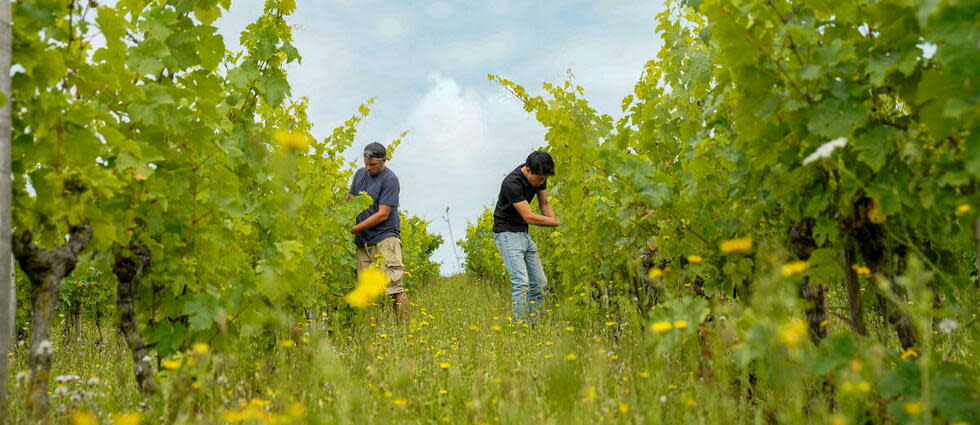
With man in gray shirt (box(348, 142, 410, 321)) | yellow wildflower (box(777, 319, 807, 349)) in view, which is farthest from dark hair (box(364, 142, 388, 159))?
yellow wildflower (box(777, 319, 807, 349))

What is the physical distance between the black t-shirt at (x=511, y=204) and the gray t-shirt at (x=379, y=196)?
1119mm

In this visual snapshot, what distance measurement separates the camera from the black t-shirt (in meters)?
5.95

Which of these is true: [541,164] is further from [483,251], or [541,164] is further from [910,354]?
[483,251]

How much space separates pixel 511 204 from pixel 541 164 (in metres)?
0.53

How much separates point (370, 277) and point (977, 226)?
6.16ft

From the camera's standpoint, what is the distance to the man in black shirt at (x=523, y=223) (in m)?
5.82

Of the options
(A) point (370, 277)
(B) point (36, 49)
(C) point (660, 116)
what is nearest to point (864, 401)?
(A) point (370, 277)

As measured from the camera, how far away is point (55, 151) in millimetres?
2383

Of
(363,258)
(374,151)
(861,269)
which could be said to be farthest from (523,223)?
(861,269)

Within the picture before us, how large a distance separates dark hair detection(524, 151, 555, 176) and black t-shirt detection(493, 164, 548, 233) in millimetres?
181

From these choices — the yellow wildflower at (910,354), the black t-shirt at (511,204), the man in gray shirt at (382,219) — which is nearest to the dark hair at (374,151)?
the man in gray shirt at (382,219)

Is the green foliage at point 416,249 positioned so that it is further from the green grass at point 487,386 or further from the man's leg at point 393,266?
the green grass at point 487,386

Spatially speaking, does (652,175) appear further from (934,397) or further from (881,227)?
(934,397)

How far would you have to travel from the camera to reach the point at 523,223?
6191 mm
